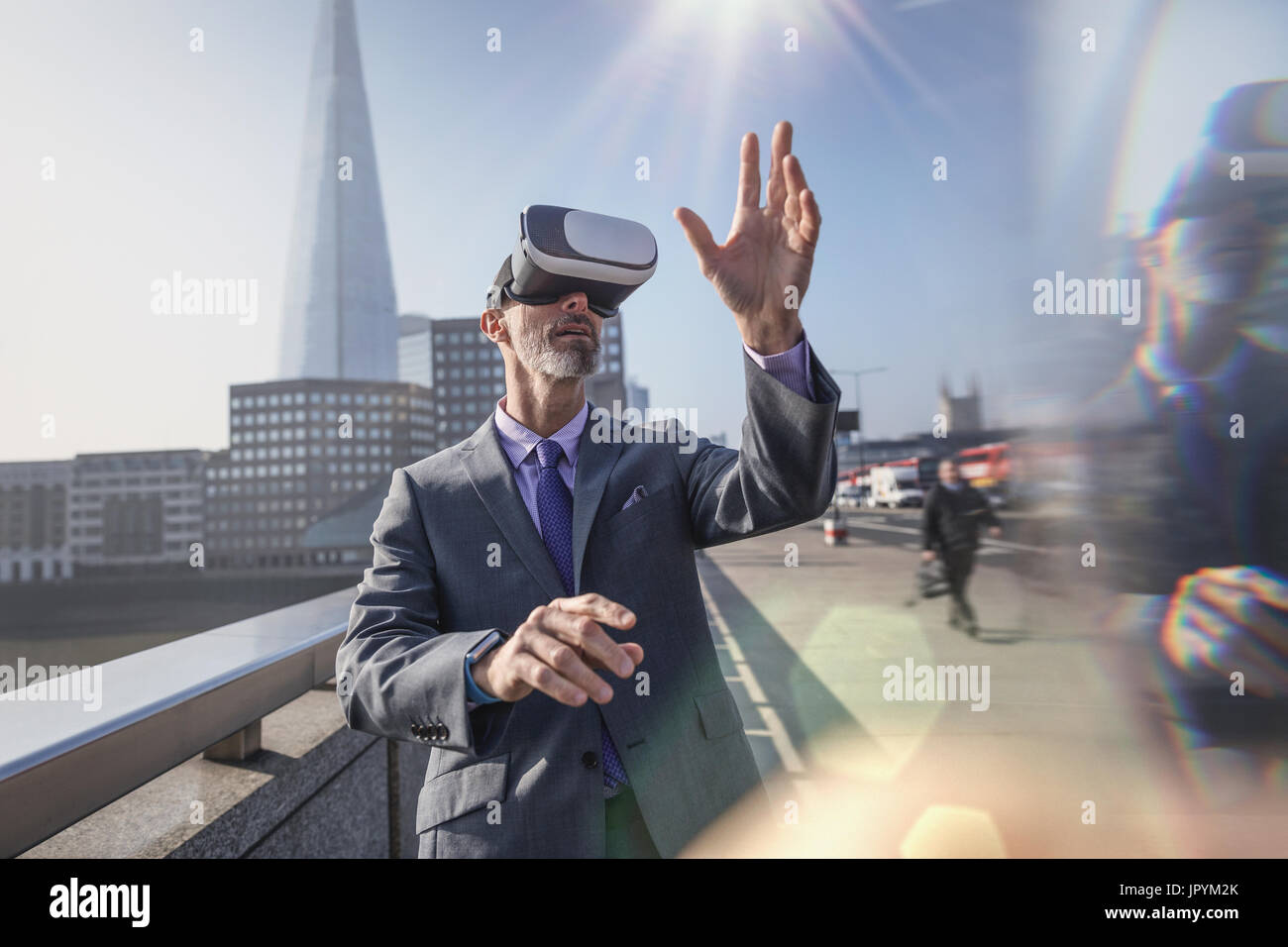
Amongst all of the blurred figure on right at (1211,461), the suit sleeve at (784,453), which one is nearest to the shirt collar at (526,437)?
the suit sleeve at (784,453)

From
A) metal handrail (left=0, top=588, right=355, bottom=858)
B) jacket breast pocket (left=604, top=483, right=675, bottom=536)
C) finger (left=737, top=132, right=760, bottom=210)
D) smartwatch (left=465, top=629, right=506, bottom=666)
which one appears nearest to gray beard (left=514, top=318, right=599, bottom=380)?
jacket breast pocket (left=604, top=483, right=675, bottom=536)

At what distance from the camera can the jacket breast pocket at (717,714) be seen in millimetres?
1344

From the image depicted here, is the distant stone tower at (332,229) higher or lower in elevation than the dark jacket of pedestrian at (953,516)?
higher

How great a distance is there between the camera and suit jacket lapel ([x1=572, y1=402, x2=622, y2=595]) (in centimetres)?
135

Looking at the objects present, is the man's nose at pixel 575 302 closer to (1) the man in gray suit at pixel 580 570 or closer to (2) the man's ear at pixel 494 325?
(1) the man in gray suit at pixel 580 570

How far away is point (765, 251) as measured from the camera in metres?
1.17

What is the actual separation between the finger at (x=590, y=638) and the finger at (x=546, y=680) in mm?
42

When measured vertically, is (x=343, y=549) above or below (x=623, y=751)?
below

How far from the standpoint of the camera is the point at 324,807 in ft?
6.76

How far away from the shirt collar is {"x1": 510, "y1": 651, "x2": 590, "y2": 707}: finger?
0.64 meters

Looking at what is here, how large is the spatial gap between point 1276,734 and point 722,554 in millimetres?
21345

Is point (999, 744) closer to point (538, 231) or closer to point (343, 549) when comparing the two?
point (538, 231)

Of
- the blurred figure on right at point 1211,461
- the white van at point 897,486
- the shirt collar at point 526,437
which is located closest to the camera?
the shirt collar at point 526,437
